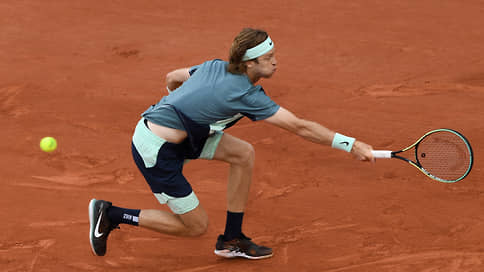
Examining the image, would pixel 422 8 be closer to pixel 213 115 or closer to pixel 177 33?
pixel 177 33

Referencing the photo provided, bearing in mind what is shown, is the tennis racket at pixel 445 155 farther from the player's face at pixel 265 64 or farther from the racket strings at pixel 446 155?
the player's face at pixel 265 64

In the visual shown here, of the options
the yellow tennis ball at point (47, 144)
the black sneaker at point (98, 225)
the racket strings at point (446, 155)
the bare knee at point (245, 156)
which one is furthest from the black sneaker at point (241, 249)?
the yellow tennis ball at point (47, 144)

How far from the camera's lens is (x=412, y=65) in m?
8.07

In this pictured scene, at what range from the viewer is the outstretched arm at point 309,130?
4.25 m

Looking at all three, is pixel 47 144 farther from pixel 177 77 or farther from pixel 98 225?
pixel 177 77

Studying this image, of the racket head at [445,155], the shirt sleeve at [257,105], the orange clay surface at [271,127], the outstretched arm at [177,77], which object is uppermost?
the shirt sleeve at [257,105]

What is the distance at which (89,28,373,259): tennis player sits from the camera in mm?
4273

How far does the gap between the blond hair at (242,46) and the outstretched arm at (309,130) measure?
0.39 meters

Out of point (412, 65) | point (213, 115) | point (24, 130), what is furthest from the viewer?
point (412, 65)

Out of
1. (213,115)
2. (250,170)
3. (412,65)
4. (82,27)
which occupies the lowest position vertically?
(82,27)

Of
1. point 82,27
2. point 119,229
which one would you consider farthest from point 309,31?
point 119,229

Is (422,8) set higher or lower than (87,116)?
higher

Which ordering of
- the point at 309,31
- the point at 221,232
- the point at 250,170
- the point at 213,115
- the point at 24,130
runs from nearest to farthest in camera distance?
the point at 213,115 < the point at 250,170 < the point at 221,232 < the point at 24,130 < the point at 309,31

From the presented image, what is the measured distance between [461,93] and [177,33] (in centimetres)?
389
